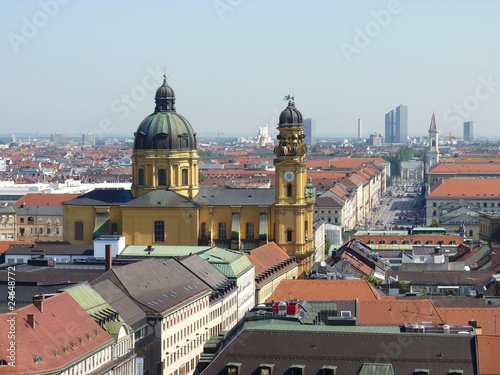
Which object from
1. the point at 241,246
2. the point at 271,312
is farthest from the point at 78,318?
the point at 241,246

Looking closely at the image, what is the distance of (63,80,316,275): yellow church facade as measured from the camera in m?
125

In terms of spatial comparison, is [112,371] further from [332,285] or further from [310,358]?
[332,285]

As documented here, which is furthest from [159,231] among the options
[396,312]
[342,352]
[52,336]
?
[342,352]

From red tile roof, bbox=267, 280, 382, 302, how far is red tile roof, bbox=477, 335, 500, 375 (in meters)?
25.3

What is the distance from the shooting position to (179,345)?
82000 millimetres

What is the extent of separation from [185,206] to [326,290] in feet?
127

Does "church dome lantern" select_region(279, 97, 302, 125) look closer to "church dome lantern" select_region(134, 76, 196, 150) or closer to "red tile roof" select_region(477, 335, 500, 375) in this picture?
"church dome lantern" select_region(134, 76, 196, 150)

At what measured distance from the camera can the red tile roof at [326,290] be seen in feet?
279

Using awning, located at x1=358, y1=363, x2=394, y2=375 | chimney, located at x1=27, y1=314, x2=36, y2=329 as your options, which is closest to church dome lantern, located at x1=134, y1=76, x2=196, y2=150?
chimney, located at x1=27, y1=314, x2=36, y2=329

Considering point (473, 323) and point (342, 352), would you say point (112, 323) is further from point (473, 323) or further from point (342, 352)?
point (473, 323)

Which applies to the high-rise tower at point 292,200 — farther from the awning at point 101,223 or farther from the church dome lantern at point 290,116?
the awning at point 101,223

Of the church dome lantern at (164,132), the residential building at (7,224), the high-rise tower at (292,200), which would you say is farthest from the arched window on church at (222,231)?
the residential building at (7,224)

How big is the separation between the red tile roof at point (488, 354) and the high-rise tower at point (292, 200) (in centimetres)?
6748

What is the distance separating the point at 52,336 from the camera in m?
64.0
